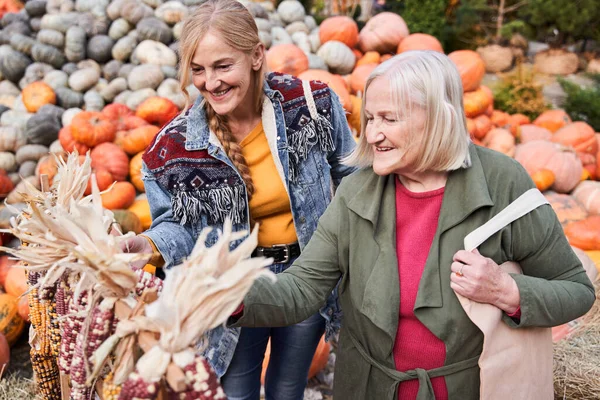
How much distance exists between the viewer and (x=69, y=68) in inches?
250

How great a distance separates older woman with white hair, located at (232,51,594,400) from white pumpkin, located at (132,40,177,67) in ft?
16.1

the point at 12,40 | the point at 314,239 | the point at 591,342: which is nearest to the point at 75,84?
the point at 12,40

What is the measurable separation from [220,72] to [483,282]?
3.73ft

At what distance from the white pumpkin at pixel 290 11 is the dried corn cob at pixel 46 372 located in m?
6.28

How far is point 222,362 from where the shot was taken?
7.22 ft

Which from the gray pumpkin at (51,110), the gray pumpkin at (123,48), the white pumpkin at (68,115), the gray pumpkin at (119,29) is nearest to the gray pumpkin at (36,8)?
the gray pumpkin at (119,29)

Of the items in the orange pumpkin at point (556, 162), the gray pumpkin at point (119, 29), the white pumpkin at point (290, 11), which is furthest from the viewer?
the white pumpkin at point (290, 11)

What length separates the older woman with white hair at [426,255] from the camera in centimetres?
155

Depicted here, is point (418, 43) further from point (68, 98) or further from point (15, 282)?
point (15, 282)

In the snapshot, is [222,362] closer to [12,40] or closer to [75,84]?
[75,84]

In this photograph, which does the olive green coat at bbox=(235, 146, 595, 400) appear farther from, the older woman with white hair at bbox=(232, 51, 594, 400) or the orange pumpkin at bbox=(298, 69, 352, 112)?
the orange pumpkin at bbox=(298, 69, 352, 112)

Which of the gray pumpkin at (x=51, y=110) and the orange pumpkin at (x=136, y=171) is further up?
the gray pumpkin at (x=51, y=110)

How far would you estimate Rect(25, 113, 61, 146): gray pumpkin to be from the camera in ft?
17.8

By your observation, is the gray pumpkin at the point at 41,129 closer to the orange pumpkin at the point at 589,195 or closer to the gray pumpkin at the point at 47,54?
the gray pumpkin at the point at 47,54
